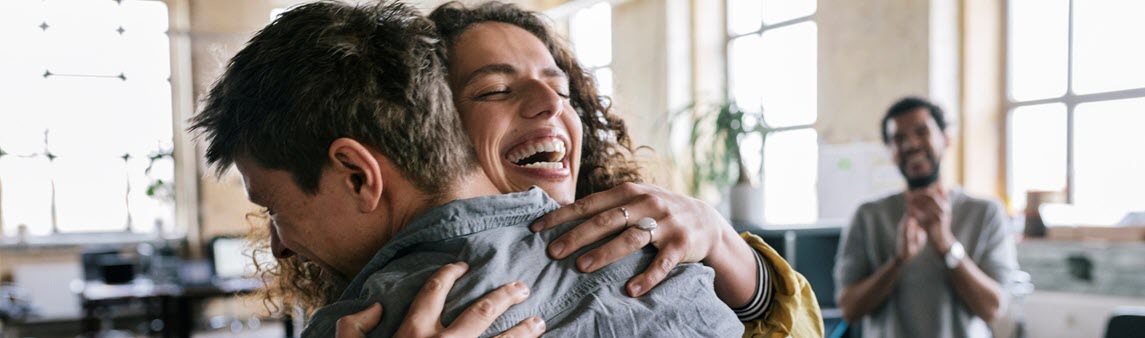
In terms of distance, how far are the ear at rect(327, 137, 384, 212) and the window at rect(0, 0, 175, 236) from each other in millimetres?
→ 9390

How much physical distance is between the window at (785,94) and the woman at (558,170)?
5.95 metres

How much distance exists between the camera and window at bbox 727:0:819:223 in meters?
7.34

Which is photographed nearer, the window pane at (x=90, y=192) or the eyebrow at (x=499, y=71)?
the eyebrow at (x=499, y=71)

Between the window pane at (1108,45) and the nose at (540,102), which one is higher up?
the window pane at (1108,45)

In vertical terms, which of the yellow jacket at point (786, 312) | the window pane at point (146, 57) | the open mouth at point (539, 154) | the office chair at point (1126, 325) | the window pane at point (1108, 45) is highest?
the window pane at point (146, 57)

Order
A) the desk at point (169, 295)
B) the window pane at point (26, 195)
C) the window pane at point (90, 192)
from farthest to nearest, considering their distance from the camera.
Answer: the window pane at point (90, 192)
the window pane at point (26, 195)
the desk at point (169, 295)

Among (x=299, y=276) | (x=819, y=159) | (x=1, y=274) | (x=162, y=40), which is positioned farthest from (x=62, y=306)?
(x=299, y=276)

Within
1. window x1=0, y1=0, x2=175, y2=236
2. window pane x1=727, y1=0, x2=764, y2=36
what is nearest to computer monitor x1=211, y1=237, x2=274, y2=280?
window x1=0, y1=0, x2=175, y2=236

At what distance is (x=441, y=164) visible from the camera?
97 cm

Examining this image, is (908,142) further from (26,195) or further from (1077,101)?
(26,195)

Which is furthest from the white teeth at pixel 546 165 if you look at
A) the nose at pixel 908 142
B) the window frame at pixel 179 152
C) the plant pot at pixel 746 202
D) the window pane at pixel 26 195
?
the window pane at pixel 26 195

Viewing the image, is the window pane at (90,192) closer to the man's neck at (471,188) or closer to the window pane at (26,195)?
the window pane at (26,195)

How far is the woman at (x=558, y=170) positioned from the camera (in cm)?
101

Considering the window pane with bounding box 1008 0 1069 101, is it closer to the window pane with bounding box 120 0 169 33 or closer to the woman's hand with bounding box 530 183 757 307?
the woman's hand with bounding box 530 183 757 307
